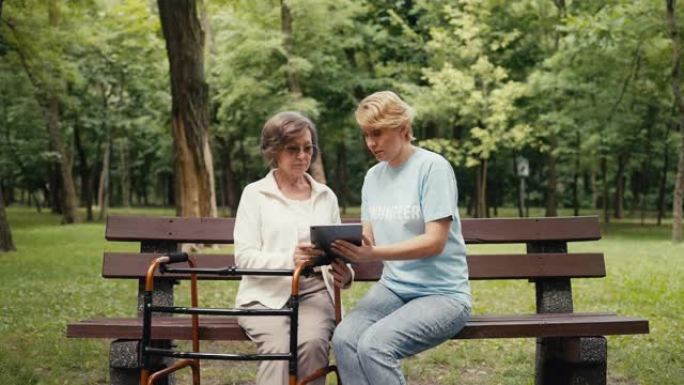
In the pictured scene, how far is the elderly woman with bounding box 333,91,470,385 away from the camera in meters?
3.62

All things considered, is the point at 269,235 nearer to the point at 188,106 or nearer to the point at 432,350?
the point at 432,350

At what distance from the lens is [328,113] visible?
29.3 m

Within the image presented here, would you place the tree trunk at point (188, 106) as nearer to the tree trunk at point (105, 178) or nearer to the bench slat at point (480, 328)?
the bench slat at point (480, 328)

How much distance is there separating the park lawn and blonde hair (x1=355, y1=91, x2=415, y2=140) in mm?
2333

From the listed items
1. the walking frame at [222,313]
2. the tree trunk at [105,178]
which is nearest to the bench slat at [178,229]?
the walking frame at [222,313]

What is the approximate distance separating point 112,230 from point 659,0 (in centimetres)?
1721

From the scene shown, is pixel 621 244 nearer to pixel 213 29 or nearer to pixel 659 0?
pixel 659 0

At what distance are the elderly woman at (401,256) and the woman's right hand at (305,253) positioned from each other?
16 centimetres

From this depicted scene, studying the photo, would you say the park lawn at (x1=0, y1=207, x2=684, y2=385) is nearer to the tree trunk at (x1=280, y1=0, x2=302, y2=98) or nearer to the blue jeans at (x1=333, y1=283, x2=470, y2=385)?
the blue jeans at (x1=333, y1=283, x2=470, y2=385)

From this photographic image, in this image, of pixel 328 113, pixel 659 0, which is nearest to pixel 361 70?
pixel 328 113

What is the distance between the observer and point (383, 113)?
150 inches

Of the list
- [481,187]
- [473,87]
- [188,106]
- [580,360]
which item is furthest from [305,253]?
[481,187]

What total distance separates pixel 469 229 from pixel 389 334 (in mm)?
1245

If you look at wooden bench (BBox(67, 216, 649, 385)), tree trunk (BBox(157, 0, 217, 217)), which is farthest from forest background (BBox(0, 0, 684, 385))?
wooden bench (BBox(67, 216, 649, 385))
